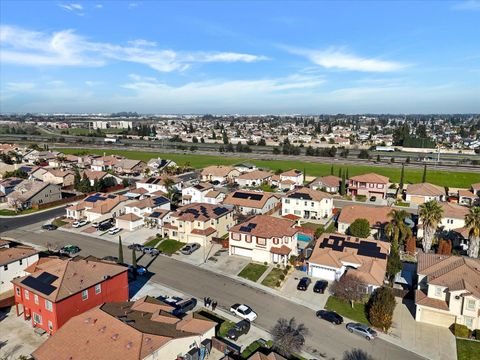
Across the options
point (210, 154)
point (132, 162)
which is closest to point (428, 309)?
point (132, 162)

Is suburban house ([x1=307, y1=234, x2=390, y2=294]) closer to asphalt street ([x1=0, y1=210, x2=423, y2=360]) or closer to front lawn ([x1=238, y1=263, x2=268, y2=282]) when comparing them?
front lawn ([x1=238, y1=263, x2=268, y2=282])

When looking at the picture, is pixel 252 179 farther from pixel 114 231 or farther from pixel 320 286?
pixel 320 286

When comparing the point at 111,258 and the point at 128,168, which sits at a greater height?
the point at 128,168

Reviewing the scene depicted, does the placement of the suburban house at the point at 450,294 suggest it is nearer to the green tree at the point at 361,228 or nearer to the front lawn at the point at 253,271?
the green tree at the point at 361,228

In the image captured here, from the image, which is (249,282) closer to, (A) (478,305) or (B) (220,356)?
(B) (220,356)

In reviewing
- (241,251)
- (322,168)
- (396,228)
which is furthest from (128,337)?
(322,168)

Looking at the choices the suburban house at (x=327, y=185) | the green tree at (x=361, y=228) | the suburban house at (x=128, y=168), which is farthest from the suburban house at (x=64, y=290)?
the suburban house at (x=128, y=168)
